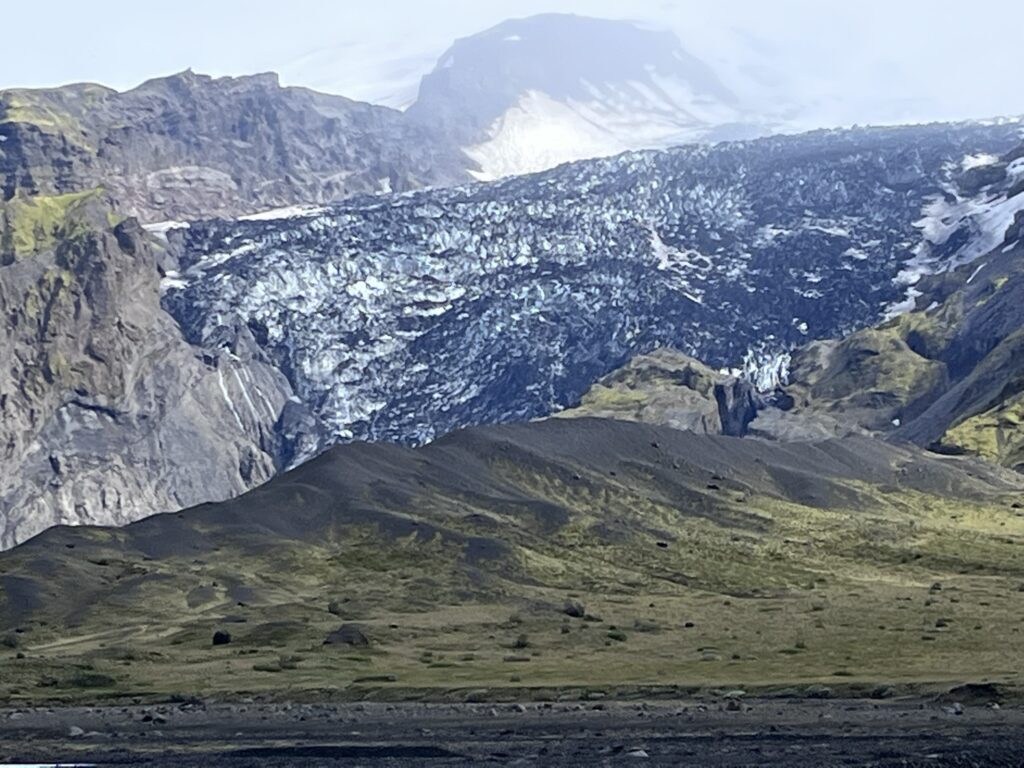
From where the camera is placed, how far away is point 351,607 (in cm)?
19000

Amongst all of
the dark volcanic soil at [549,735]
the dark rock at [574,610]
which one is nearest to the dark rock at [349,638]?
the dark rock at [574,610]

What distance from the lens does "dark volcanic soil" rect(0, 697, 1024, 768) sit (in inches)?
2315

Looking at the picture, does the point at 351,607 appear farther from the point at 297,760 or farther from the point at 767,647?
the point at 297,760

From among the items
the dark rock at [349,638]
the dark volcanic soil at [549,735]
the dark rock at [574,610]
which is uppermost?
the dark volcanic soil at [549,735]

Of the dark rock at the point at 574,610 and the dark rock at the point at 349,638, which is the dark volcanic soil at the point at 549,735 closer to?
the dark rock at the point at 349,638

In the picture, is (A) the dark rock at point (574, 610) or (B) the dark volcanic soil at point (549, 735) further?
(A) the dark rock at point (574, 610)

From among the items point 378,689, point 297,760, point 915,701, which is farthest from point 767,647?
point 297,760

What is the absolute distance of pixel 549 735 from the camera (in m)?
68.1

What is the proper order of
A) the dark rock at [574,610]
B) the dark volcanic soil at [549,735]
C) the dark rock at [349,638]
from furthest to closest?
the dark rock at [574,610] < the dark rock at [349,638] < the dark volcanic soil at [549,735]

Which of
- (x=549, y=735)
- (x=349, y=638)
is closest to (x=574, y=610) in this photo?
(x=349, y=638)

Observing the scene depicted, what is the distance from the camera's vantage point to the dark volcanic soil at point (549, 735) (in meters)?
58.8

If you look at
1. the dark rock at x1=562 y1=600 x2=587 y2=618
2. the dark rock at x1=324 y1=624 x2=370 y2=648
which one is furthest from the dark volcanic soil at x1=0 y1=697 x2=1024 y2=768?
the dark rock at x1=562 y1=600 x2=587 y2=618

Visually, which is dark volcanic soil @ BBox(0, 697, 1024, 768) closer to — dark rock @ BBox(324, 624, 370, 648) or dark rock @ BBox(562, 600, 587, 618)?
dark rock @ BBox(324, 624, 370, 648)

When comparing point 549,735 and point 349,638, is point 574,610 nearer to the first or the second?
point 349,638
